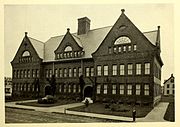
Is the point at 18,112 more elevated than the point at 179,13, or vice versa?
the point at 179,13

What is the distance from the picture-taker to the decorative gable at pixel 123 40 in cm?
234

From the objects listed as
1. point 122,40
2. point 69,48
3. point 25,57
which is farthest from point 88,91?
point 25,57

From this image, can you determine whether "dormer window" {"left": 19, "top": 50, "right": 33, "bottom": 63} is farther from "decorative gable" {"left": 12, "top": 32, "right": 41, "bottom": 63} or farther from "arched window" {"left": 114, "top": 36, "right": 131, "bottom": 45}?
"arched window" {"left": 114, "top": 36, "right": 131, "bottom": 45}

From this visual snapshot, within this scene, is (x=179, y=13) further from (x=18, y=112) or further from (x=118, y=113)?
(x=18, y=112)

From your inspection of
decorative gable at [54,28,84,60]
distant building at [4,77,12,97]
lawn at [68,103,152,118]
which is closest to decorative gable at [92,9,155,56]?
decorative gable at [54,28,84,60]

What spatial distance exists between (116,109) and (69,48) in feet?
2.23

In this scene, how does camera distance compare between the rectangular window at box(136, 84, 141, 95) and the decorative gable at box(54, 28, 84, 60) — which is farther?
the decorative gable at box(54, 28, 84, 60)

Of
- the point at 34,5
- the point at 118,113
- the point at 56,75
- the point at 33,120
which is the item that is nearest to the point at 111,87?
the point at 118,113

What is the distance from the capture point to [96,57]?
2.44m

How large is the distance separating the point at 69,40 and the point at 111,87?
21.9 inches

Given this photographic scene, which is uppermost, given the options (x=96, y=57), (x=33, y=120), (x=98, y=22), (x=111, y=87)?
(x=98, y=22)

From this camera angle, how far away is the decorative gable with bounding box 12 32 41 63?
2459 millimetres

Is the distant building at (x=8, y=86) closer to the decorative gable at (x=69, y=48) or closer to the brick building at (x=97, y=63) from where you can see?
the brick building at (x=97, y=63)

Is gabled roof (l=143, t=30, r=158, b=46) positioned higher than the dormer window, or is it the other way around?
gabled roof (l=143, t=30, r=158, b=46)
